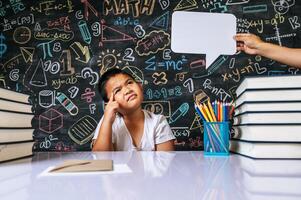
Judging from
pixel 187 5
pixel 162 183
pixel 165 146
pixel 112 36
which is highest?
pixel 187 5

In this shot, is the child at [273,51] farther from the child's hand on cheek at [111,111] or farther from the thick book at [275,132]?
the child's hand on cheek at [111,111]

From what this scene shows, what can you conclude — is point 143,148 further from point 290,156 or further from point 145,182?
point 145,182

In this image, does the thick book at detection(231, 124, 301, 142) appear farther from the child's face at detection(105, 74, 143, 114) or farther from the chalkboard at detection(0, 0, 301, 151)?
the chalkboard at detection(0, 0, 301, 151)

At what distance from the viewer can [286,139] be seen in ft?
2.73

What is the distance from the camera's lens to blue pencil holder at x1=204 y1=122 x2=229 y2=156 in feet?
3.34

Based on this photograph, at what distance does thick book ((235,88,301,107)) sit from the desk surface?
0.23 m

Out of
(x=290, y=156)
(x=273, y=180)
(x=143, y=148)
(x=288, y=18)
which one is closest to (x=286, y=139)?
(x=290, y=156)

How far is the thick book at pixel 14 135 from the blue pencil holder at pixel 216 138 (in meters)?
0.55

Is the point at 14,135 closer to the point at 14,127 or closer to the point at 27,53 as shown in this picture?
the point at 14,127

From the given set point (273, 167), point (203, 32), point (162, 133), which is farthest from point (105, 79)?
point (273, 167)

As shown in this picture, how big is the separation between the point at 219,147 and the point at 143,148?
0.60m

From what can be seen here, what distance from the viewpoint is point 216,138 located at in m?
1.03

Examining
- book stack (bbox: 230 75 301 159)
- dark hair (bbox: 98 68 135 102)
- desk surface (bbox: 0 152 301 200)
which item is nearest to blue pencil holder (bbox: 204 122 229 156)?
book stack (bbox: 230 75 301 159)

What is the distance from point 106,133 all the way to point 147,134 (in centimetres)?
21
